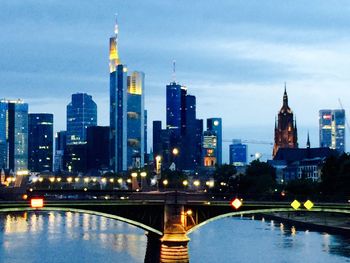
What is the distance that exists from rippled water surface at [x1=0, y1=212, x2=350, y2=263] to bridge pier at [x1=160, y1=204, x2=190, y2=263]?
957 cm

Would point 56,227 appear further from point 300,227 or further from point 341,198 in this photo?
point 341,198

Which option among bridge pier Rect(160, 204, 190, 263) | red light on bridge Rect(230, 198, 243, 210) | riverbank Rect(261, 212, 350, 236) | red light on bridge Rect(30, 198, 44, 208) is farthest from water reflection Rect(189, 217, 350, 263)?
red light on bridge Rect(30, 198, 44, 208)

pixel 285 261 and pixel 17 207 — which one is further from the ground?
pixel 17 207

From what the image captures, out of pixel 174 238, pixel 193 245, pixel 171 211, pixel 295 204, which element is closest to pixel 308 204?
pixel 295 204

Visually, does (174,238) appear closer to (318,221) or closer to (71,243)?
(71,243)

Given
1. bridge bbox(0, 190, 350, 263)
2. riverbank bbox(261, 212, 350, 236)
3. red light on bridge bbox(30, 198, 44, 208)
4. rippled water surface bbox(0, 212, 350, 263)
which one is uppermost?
red light on bridge bbox(30, 198, 44, 208)

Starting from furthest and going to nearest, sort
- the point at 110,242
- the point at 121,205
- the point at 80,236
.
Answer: the point at 80,236 < the point at 110,242 < the point at 121,205

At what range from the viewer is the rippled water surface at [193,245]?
100 meters

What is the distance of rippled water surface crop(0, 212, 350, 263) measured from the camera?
10038 cm

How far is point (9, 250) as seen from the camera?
10856 centimetres

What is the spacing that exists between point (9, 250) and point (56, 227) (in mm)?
48627

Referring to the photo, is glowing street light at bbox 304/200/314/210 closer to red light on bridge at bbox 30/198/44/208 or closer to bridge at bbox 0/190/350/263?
bridge at bbox 0/190/350/263

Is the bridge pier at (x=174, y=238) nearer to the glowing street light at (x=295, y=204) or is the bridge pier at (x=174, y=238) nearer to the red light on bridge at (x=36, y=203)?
the glowing street light at (x=295, y=204)

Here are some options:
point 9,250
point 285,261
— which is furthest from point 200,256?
point 9,250
